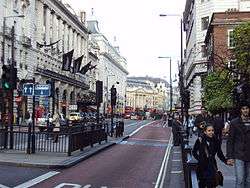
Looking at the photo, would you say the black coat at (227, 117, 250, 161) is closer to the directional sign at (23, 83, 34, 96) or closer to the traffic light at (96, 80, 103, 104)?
the directional sign at (23, 83, 34, 96)

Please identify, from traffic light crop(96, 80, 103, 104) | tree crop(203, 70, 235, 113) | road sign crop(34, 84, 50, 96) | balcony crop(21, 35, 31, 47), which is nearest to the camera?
road sign crop(34, 84, 50, 96)

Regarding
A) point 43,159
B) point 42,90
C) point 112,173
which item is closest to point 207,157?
point 112,173

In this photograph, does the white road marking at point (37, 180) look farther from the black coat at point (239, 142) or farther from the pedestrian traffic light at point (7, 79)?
the pedestrian traffic light at point (7, 79)

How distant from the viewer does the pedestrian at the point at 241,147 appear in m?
9.82

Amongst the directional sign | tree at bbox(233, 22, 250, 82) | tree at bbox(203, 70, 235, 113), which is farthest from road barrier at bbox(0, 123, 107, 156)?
tree at bbox(203, 70, 235, 113)

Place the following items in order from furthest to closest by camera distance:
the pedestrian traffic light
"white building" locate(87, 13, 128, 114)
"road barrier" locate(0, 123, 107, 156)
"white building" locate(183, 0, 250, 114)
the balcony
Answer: "white building" locate(87, 13, 128, 114)
"white building" locate(183, 0, 250, 114)
the balcony
the pedestrian traffic light
"road barrier" locate(0, 123, 107, 156)

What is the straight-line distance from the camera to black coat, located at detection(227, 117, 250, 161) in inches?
387

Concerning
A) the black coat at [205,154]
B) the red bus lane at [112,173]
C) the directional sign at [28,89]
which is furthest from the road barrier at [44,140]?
the black coat at [205,154]

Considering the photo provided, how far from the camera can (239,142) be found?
390 inches

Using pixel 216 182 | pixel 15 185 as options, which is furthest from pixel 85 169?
pixel 216 182

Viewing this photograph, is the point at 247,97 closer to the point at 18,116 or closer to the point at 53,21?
the point at 18,116

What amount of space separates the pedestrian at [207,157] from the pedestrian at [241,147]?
0.31 meters

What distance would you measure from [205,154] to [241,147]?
679mm

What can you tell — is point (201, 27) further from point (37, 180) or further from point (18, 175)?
point (37, 180)
